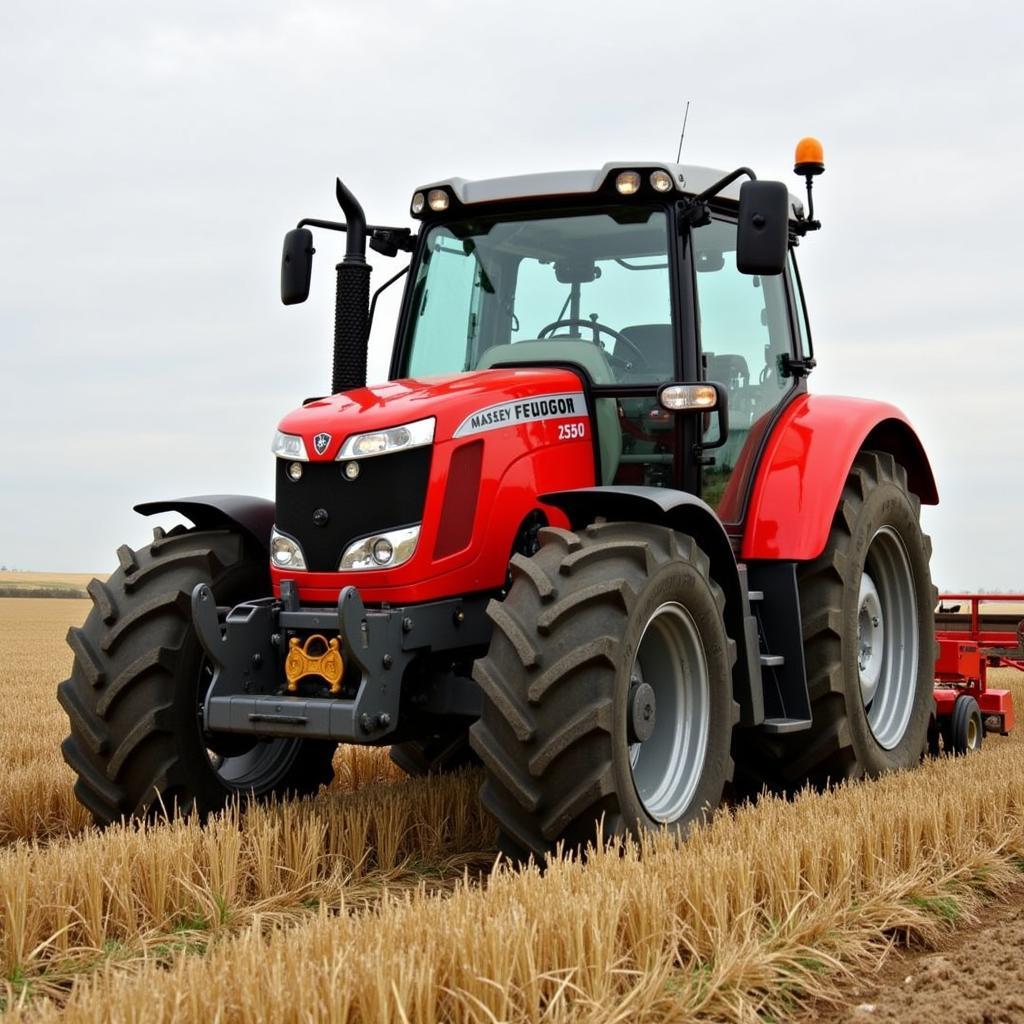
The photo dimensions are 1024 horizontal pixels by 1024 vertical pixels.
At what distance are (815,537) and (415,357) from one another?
82.0 inches

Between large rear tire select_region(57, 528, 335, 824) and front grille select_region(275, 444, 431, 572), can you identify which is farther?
large rear tire select_region(57, 528, 335, 824)

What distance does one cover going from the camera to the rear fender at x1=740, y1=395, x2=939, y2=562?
6281mm

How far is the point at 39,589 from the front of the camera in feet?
167

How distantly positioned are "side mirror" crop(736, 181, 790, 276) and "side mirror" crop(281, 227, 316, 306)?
213cm

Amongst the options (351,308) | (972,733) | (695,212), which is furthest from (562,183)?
(972,733)

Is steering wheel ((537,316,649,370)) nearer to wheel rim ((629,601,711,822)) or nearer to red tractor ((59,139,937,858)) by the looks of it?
red tractor ((59,139,937,858))

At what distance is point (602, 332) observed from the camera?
20.5 ft

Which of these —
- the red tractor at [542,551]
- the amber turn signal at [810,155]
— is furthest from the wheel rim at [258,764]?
the amber turn signal at [810,155]

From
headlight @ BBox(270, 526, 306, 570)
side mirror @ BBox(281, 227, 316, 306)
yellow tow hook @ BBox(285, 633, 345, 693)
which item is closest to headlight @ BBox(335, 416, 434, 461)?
headlight @ BBox(270, 526, 306, 570)

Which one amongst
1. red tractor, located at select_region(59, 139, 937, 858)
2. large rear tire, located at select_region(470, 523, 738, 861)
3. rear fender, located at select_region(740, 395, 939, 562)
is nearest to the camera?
large rear tire, located at select_region(470, 523, 738, 861)

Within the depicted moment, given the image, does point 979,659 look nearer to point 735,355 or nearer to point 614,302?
point 735,355

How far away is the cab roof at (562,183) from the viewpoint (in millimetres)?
6168

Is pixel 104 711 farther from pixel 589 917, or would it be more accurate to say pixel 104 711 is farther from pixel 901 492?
pixel 901 492

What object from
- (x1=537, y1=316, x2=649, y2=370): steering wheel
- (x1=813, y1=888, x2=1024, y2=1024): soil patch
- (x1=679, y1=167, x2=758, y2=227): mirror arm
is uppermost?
(x1=679, y1=167, x2=758, y2=227): mirror arm
